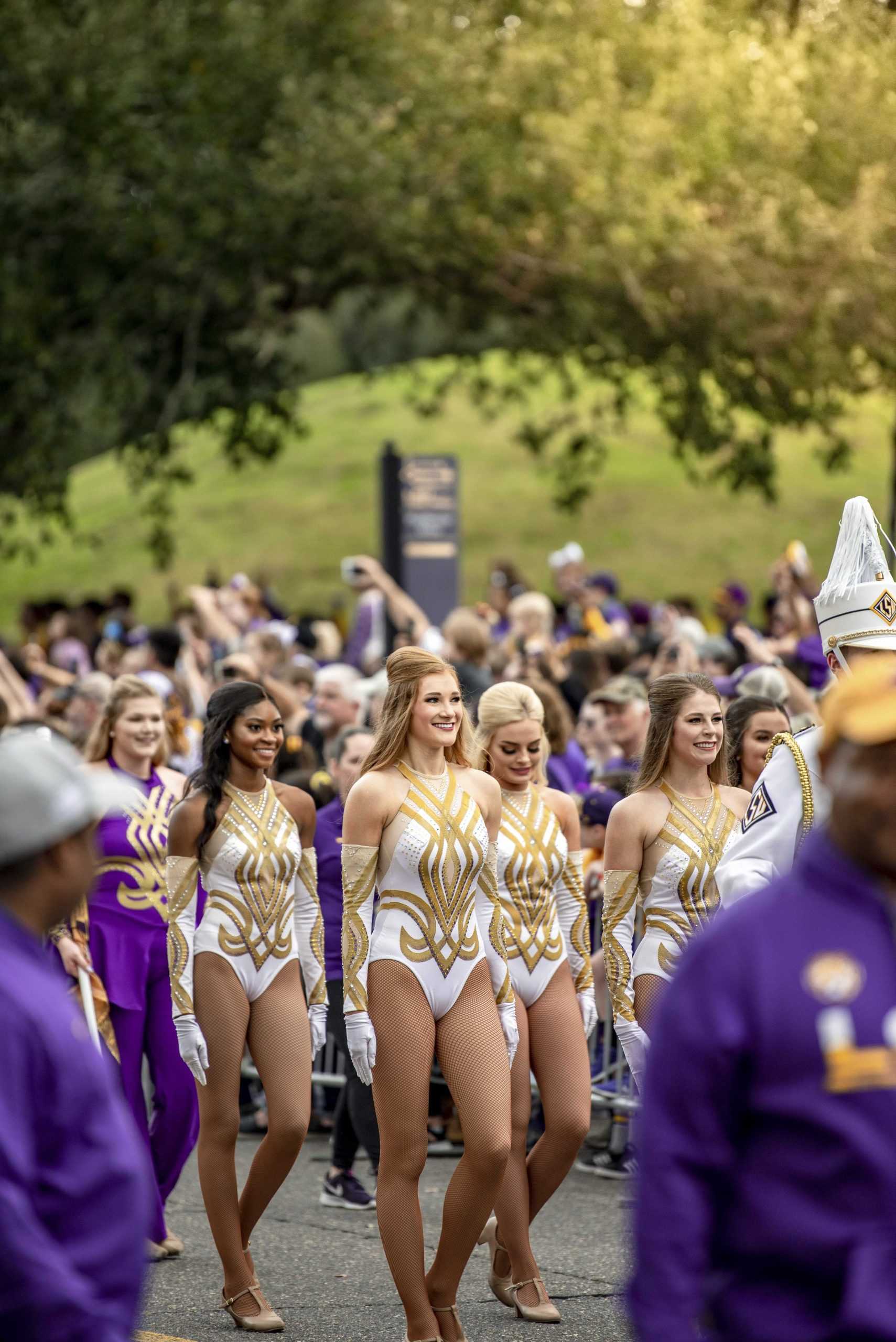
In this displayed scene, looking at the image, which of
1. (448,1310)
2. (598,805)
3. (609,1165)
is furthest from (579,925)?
(609,1165)

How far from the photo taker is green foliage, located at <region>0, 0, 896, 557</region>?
19.9m

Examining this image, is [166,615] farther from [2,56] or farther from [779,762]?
[779,762]

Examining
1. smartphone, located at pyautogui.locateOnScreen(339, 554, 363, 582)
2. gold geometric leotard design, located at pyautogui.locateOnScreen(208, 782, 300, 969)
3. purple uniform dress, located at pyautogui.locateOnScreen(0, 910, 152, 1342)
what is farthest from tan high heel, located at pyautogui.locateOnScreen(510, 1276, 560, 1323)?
smartphone, located at pyautogui.locateOnScreen(339, 554, 363, 582)

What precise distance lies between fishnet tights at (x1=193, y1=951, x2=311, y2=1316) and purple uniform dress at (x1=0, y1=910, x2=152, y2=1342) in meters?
3.56

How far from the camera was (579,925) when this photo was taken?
6.98 meters

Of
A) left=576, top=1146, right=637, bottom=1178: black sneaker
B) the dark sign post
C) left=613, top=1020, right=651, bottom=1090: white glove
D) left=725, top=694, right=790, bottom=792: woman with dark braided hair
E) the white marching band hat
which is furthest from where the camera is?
the dark sign post

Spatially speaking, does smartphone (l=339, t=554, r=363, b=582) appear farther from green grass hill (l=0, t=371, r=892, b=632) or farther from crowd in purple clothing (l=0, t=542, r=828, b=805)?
green grass hill (l=0, t=371, r=892, b=632)

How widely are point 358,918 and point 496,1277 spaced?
1455 millimetres

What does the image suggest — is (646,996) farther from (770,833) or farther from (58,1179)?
(58,1179)

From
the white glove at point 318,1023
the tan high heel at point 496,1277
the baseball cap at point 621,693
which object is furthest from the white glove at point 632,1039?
the baseball cap at point 621,693

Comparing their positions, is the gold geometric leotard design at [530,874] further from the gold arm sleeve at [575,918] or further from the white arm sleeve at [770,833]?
the white arm sleeve at [770,833]

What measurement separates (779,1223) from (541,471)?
20649mm

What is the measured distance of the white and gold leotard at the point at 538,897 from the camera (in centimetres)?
668

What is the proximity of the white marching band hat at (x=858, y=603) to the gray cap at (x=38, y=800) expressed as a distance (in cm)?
271
